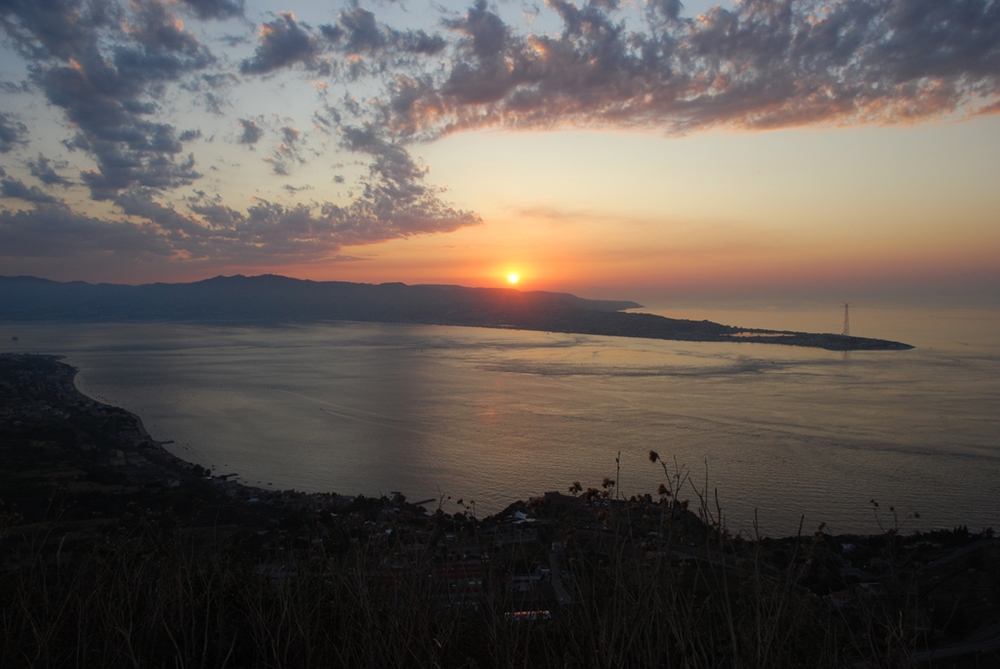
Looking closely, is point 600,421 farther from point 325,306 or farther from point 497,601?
point 325,306

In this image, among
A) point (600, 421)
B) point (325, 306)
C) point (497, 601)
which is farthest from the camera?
point (325, 306)

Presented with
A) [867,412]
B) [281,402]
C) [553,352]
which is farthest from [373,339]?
[867,412]

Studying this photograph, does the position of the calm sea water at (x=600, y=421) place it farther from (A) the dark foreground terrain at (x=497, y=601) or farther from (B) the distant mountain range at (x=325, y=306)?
(B) the distant mountain range at (x=325, y=306)

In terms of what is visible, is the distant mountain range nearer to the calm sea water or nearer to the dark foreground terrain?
the calm sea water

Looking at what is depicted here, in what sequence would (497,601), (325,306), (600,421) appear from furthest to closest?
1. (325,306)
2. (600,421)
3. (497,601)

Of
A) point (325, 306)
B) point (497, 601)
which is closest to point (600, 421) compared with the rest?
point (497, 601)

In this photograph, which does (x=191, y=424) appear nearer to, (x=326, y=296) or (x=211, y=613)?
(x=211, y=613)

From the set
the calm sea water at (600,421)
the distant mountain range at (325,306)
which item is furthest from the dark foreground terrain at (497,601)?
the distant mountain range at (325,306)

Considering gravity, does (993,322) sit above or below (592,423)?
above
